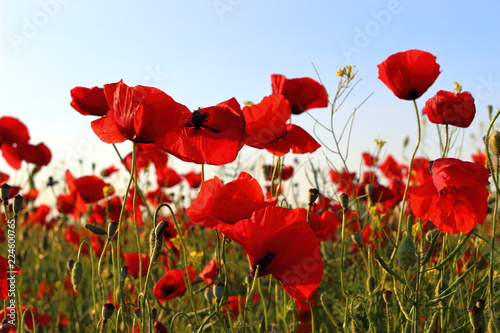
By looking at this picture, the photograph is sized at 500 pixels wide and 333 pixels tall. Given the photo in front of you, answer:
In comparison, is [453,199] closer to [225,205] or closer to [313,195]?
[313,195]

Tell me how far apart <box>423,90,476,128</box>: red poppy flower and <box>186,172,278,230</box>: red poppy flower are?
600 millimetres

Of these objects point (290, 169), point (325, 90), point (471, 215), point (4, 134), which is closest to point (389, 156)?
point (290, 169)

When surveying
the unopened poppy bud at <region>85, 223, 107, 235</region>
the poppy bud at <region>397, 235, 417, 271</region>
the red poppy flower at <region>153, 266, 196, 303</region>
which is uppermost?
the unopened poppy bud at <region>85, 223, 107, 235</region>

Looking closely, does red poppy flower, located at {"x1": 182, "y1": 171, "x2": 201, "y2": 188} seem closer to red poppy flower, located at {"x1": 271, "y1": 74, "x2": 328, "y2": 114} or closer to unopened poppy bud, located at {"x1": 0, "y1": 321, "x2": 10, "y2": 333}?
red poppy flower, located at {"x1": 271, "y1": 74, "x2": 328, "y2": 114}

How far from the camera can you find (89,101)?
1352 millimetres

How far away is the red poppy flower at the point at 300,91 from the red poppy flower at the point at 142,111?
22.4 inches

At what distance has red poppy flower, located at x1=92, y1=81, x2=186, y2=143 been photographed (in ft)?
3.32

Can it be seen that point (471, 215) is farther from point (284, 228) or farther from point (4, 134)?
point (4, 134)

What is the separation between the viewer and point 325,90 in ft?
5.31

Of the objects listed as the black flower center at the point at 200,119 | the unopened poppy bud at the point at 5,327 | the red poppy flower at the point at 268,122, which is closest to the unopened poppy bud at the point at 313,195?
the red poppy flower at the point at 268,122

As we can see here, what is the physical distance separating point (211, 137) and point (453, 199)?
0.59 m

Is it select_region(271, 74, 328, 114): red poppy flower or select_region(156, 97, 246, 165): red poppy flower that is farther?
select_region(271, 74, 328, 114): red poppy flower

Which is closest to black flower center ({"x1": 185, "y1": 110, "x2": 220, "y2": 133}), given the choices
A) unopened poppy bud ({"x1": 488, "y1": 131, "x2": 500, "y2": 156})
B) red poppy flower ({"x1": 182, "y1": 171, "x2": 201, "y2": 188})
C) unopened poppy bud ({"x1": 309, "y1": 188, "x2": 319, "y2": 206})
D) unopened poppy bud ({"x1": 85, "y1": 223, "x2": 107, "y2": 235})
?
unopened poppy bud ({"x1": 309, "y1": 188, "x2": 319, "y2": 206})

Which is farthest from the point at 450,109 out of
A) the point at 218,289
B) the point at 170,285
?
the point at 170,285
